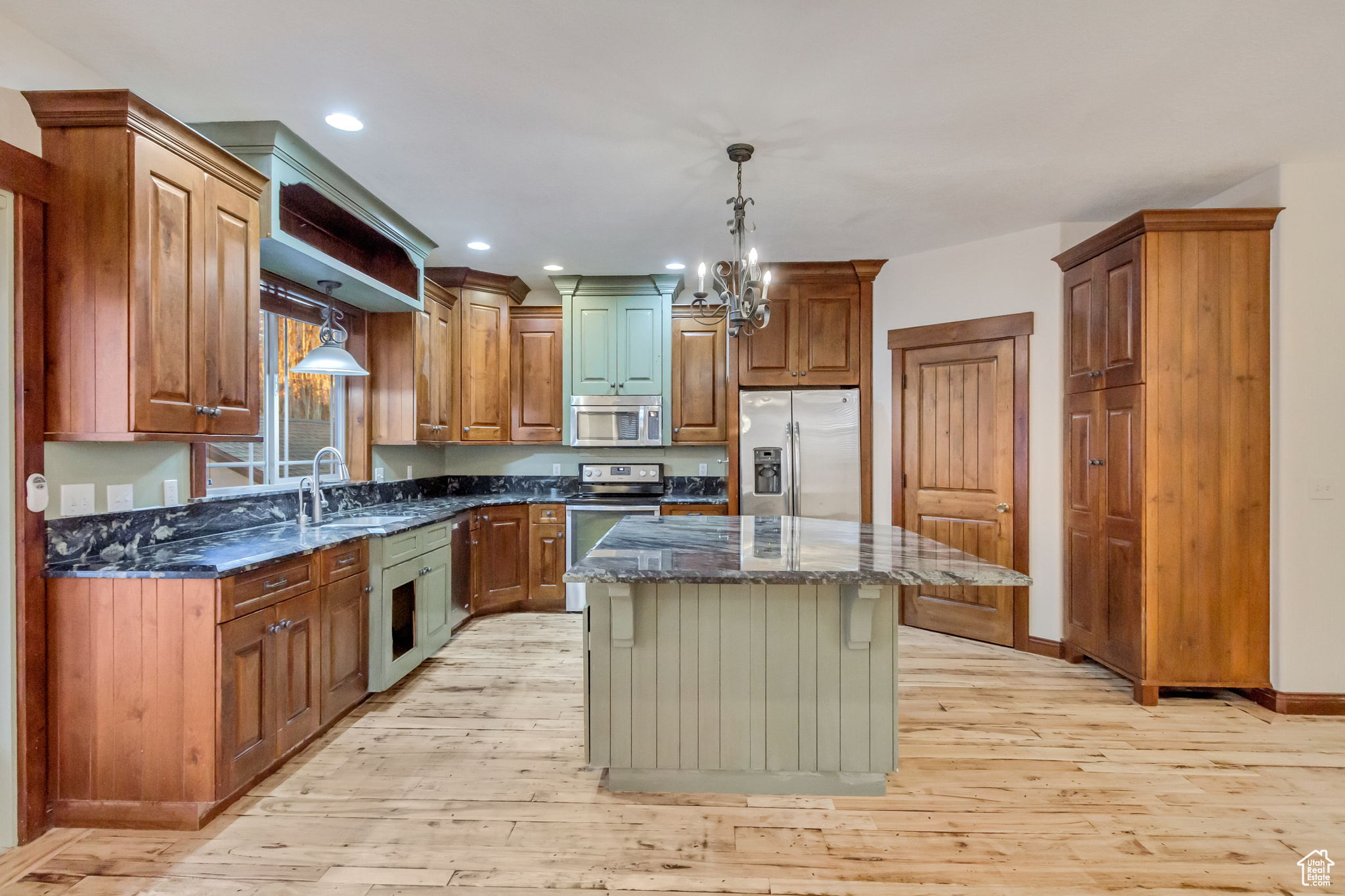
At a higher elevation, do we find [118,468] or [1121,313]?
[1121,313]

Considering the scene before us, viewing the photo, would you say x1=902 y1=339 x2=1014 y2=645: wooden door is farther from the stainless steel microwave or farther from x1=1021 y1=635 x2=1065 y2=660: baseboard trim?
the stainless steel microwave

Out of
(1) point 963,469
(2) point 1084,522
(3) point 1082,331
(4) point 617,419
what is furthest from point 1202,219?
(4) point 617,419

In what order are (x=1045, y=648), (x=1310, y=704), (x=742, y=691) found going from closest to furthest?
(x=742, y=691), (x=1310, y=704), (x=1045, y=648)

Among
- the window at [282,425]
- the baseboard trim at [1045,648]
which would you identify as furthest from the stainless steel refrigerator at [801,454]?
the window at [282,425]

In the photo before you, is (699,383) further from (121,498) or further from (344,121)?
(121,498)

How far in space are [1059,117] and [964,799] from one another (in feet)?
8.58

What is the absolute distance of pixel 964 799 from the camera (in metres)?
2.25

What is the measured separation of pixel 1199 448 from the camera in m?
3.11

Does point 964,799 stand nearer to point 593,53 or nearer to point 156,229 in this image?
point 593,53

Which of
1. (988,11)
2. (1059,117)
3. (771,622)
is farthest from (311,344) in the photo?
(1059,117)

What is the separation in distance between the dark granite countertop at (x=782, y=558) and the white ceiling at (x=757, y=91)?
1662 mm

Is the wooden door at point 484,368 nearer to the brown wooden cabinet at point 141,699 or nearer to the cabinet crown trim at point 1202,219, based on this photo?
the brown wooden cabinet at point 141,699

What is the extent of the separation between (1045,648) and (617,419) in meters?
3.22

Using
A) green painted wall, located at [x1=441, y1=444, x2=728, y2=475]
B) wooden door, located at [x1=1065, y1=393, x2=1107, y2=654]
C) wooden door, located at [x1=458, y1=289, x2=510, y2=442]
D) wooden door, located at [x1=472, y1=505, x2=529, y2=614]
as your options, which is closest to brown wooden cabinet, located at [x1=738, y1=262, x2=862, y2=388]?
green painted wall, located at [x1=441, y1=444, x2=728, y2=475]
